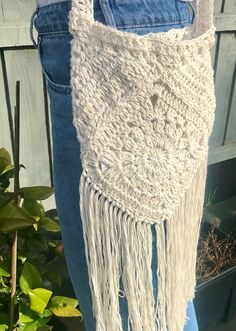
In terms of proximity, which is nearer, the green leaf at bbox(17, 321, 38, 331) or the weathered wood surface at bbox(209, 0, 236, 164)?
the green leaf at bbox(17, 321, 38, 331)

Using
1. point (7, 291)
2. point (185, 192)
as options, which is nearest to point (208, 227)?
point (7, 291)

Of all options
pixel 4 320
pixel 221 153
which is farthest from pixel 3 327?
pixel 221 153

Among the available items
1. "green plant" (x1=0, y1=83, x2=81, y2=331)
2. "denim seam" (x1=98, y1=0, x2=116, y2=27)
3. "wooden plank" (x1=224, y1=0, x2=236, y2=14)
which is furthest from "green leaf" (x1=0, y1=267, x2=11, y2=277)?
"wooden plank" (x1=224, y1=0, x2=236, y2=14)

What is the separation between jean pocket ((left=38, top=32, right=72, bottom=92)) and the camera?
0.58m

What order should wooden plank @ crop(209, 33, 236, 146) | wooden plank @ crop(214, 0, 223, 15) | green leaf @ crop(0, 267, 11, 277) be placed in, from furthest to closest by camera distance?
wooden plank @ crop(209, 33, 236, 146) < wooden plank @ crop(214, 0, 223, 15) < green leaf @ crop(0, 267, 11, 277)

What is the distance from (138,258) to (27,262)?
0.58 metres

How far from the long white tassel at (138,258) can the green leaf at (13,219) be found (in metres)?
0.35

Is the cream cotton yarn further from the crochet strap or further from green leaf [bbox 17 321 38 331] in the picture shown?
green leaf [bbox 17 321 38 331]

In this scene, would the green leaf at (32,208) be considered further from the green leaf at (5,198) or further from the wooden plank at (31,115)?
the wooden plank at (31,115)

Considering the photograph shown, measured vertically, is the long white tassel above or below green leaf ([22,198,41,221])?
above

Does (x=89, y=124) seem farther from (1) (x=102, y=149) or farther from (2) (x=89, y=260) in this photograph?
(2) (x=89, y=260)

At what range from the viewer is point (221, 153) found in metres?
1.96

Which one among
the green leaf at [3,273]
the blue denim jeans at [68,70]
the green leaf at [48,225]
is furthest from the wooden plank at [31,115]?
the blue denim jeans at [68,70]

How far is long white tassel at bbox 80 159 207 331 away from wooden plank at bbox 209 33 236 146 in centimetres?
117
